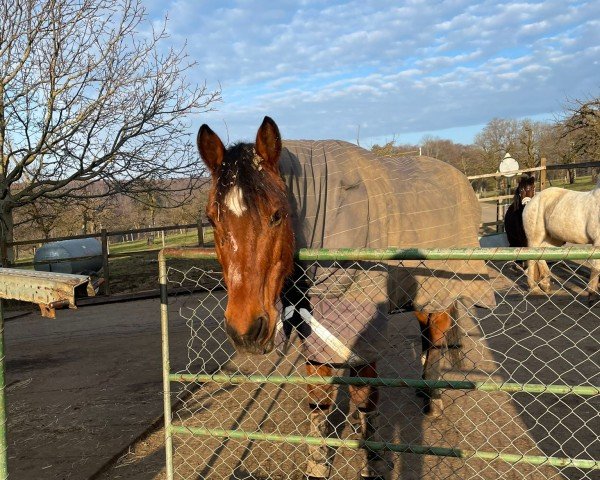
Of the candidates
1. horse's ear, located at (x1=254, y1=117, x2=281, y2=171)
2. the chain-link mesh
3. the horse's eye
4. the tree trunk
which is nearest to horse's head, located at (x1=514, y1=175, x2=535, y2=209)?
the chain-link mesh

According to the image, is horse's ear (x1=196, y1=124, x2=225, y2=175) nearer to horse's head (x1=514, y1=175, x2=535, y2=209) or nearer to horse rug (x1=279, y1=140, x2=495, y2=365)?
horse rug (x1=279, y1=140, x2=495, y2=365)

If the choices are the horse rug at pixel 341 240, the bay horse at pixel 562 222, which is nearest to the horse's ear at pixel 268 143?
the horse rug at pixel 341 240

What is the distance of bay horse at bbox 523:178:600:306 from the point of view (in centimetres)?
712

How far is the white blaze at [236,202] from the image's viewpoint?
1.91 meters

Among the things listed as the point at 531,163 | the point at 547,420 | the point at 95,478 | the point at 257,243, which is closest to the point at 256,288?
the point at 257,243

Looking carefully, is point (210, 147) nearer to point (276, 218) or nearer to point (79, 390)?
point (276, 218)

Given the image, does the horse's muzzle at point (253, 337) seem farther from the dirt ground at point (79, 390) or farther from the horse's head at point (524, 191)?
the horse's head at point (524, 191)

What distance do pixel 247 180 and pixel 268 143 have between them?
28 cm

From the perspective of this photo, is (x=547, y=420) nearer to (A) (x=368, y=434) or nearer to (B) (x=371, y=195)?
(A) (x=368, y=434)

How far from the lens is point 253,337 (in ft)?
6.03

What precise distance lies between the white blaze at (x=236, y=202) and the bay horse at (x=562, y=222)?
6285 mm

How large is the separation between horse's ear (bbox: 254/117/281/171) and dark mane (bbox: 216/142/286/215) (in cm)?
4

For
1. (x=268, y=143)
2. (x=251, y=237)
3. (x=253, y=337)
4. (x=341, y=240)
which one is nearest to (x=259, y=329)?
(x=253, y=337)

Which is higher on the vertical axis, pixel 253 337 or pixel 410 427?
pixel 253 337
